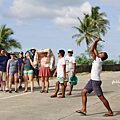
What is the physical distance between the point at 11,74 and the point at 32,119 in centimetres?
566

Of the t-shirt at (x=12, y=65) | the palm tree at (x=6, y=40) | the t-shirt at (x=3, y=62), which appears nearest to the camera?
the t-shirt at (x=12, y=65)

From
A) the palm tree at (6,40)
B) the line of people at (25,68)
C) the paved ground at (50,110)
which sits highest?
the palm tree at (6,40)

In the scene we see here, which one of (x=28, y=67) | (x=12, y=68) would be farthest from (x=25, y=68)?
(x=12, y=68)

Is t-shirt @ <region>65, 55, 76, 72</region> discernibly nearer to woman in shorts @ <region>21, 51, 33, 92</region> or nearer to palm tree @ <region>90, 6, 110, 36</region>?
woman in shorts @ <region>21, 51, 33, 92</region>

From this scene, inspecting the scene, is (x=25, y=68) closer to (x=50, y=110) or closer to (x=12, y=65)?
(x=12, y=65)

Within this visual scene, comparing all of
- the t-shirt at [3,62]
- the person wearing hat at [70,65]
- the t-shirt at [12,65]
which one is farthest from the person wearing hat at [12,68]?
the person wearing hat at [70,65]

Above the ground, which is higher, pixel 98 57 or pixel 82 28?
pixel 82 28

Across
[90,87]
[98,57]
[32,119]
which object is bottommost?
[32,119]

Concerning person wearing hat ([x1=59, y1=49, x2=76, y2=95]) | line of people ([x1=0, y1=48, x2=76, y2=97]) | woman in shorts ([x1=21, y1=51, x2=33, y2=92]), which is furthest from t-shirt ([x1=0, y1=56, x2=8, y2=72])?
person wearing hat ([x1=59, y1=49, x2=76, y2=95])

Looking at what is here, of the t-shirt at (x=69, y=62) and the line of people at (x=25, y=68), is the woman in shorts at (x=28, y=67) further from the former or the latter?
the t-shirt at (x=69, y=62)

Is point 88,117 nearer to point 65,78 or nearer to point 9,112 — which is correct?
point 9,112

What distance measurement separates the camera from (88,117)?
6688mm

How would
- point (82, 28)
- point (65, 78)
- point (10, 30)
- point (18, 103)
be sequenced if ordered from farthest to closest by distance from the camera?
point (82, 28), point (10, 30), point (65, 78), point (18, 103)

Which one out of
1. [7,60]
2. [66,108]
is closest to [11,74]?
[7,60]
